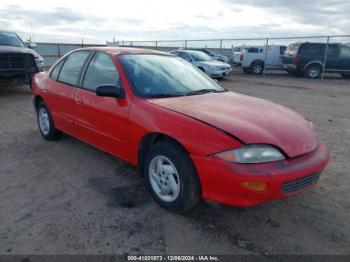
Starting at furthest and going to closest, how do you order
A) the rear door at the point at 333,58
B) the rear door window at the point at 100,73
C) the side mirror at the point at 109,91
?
the rear door at the point at 333,58, the rear door window at the point at 100,73, the side mirror at the point at 109,91

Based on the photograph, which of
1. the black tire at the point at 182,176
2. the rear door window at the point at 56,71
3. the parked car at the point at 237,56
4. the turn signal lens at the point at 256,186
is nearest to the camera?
the turn signal lens at the point at 256,186

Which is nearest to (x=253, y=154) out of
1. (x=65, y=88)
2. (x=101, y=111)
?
(x=101, y=111)

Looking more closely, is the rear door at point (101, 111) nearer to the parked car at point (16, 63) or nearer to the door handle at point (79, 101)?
the door handle at point (79, 101)

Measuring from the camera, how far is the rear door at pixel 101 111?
11.8ft

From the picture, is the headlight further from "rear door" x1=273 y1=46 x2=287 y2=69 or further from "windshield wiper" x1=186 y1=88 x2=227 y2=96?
"rear door" x1=273 y1=46 x2=287 y2=69

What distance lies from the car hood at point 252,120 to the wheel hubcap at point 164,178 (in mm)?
545

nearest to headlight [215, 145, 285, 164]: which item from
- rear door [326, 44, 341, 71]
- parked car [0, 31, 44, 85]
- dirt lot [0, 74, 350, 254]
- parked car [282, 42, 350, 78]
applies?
dirt lot [0, 74, 350, 254]

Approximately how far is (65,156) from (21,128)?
2054 mm

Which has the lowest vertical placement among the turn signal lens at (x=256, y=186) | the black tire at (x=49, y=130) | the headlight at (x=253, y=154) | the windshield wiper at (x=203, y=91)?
the black tire at (x=49, y=130)

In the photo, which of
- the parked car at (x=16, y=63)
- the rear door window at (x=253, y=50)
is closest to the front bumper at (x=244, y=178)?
the parked car at (x=16, y=63)

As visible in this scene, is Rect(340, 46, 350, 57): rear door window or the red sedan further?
Rect(340, 46, 350, 57): rear door window

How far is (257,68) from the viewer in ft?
70.3

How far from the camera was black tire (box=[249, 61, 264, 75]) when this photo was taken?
21.3m

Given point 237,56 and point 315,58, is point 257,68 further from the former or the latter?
point 315,58
